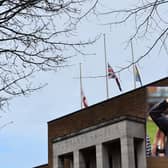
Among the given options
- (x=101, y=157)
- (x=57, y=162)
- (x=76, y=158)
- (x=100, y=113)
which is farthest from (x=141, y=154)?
(x=57, y=162)

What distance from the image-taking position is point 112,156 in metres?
44.2

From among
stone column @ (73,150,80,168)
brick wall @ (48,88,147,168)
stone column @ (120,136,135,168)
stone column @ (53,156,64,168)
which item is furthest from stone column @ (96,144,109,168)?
stone column @ (53,156,64,168)

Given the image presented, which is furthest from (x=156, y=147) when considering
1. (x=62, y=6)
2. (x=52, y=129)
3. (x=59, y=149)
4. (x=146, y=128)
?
(x=62, y=6)

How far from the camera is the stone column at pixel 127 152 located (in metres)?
39.7

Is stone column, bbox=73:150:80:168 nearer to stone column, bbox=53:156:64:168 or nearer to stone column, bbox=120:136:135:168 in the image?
stone column, bbox=53:156:64:168

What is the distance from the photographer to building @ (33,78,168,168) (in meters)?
41.2

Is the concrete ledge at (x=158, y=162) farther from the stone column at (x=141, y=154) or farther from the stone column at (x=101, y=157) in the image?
the stone column at (x=101, y=157)

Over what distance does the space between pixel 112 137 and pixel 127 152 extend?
2.18 metres

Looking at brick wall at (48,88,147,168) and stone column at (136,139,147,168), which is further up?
brick wall at (48,88,147,168)

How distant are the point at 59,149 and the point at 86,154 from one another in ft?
8.36

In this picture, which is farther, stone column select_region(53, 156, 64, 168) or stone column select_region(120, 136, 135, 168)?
stone column select_region(53, 156, 64, 168)

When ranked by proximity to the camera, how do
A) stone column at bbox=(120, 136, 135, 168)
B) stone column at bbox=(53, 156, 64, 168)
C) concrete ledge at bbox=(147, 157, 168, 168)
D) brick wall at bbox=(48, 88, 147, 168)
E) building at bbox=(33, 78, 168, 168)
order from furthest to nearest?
1. stone column at bbox=(53, 156, 64, 168)
2. brick wall at bbox=(48, 88, 147, 168)
3. concrete ledge at bbox=(147, 157, 168, 168)
4. building at bbox=(33, 78, 168, 168)
5. stone column at bbox=(120, 136, 135, 168)

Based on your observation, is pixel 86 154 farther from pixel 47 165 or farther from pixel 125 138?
pixel 47 165

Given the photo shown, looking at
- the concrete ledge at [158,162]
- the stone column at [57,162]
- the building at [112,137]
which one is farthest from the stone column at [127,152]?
the stone column at [57,162]
